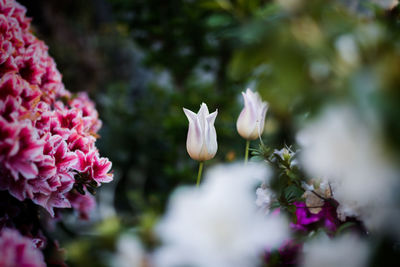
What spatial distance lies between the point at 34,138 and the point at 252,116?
0.36m

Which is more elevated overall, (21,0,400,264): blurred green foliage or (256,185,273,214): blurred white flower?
(21,0,400,264): blurred green foliage

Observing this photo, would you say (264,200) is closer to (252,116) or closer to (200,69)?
(252,116)

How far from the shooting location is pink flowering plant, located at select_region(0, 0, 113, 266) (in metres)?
0.45

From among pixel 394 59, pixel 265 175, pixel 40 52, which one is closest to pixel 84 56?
pixel 40 52

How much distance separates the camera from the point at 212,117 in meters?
0.50

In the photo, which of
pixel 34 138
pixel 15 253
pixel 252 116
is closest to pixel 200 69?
pixel 252 116

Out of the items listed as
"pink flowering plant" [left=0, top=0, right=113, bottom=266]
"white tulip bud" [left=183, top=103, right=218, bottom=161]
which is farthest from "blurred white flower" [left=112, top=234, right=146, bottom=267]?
"white tulip bud" [left=183, top=103, right=218, bottom=161]

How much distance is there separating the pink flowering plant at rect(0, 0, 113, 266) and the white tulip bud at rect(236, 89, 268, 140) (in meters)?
0.27

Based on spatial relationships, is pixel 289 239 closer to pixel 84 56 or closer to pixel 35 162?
pixel 35 162

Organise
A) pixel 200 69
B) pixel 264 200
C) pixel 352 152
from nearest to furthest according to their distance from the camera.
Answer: pixel 352 152, pixel 264 200, pixel 200 69

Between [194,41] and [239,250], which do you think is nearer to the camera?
[239,250]

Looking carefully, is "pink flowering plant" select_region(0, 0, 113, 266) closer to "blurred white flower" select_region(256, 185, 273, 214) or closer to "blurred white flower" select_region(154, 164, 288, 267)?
"blurred white flower" select_region(154, 164, 288, 267)

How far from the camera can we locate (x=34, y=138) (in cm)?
46

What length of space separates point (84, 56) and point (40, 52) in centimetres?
204
